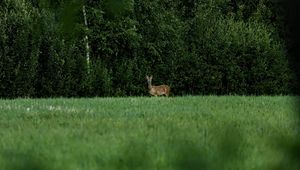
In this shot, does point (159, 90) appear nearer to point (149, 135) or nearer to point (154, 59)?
point (154, 59)

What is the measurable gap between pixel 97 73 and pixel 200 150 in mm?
20446

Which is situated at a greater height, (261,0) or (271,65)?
(261,0)

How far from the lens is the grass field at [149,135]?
4.33 feet

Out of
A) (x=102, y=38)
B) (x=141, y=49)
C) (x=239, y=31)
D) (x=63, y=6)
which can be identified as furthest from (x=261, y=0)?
(x=63, y=6)

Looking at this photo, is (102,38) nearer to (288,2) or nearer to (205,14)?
(205,14)

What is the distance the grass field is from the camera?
132cm

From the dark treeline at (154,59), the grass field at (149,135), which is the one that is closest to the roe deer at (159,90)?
the dark treeline at (154,59)

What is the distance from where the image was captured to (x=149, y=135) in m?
7.81

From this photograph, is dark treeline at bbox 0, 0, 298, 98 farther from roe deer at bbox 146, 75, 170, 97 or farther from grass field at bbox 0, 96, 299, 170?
grass field at bbox 0, 96, 299, 170

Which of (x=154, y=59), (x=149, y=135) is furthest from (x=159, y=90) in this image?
(x=149, y=135)

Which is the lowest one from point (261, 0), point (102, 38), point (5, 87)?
point (5, 87)

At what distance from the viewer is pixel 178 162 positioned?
146cm

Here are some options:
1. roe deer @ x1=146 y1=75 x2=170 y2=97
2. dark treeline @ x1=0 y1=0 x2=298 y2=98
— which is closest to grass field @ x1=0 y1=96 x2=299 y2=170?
roe deer @ x1=146 y1=75 x2=170 y2=97

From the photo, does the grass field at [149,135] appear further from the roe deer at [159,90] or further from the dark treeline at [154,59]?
the dark treeline at [154,59]
